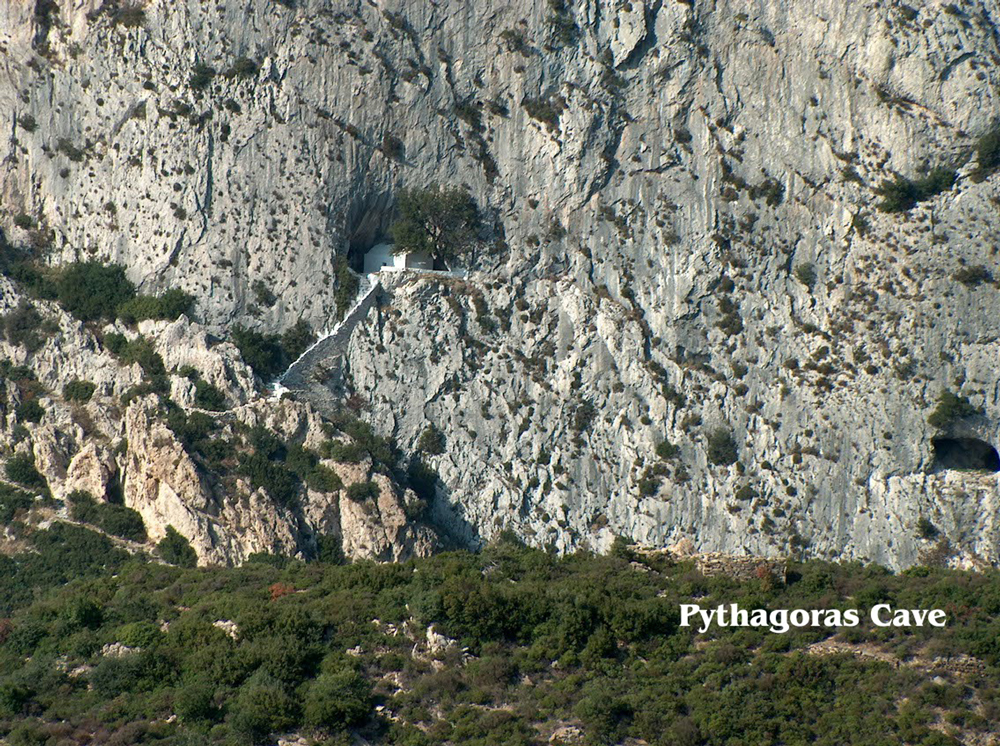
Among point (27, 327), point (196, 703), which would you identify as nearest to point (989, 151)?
point (27, 327)

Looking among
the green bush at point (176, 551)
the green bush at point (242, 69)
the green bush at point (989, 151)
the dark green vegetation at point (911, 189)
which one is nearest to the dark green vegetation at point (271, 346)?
the green bush at point (176, 551)

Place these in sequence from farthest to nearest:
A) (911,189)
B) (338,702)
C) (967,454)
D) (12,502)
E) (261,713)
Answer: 1. (911,189)
2. (967,454)
3. (12,502)
4. (338,702)
5. (261,713)

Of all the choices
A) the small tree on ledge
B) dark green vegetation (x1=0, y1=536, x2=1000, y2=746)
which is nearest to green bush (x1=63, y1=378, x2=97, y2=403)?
the small tree on ledge

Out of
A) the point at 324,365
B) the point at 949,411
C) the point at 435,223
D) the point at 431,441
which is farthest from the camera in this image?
the point at 435,223

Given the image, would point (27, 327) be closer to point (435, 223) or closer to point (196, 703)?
point (435, 223)

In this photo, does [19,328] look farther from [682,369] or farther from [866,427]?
[866,427]

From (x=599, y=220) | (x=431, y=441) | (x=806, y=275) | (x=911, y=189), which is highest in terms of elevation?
(x=911, y=189)

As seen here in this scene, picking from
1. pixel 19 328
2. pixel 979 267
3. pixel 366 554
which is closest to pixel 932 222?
pixel 979 267
